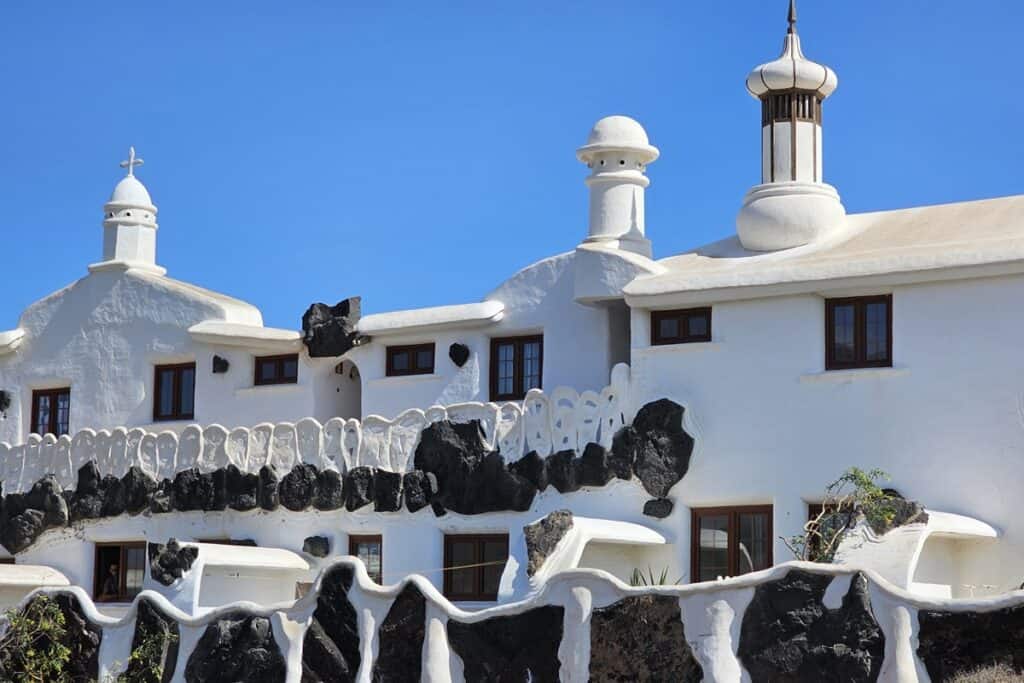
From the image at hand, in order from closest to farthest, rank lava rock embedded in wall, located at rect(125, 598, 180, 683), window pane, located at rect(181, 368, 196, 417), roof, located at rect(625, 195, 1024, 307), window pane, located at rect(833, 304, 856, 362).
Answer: lava rock embedded in wall, located at rect(125, 598, 180, 683) → roof, located at rect(625, 195, 1024, 307) → window pane, located at rect(833, 304, 856, 362) → window pane, located at rect(181, 368, 196, 417)

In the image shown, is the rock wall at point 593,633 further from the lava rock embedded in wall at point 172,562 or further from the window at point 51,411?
the window at point 51,411

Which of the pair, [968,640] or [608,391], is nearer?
[968,640]

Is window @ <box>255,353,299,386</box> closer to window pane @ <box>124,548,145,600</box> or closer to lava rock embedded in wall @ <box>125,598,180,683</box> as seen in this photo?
window pane @ <box>124,548,145,600</box>

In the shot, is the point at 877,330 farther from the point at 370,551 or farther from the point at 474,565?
the point at 370,551

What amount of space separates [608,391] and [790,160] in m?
5.02

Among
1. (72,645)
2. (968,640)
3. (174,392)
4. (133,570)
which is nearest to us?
(968,640)

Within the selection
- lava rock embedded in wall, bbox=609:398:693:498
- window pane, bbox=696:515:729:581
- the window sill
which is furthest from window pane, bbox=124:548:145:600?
the window sill

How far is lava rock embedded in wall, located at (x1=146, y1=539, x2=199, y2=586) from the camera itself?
2780cm

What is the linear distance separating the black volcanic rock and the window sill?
876cm

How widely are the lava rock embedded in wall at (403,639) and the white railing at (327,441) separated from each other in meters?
5.86

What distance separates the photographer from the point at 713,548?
2681cm

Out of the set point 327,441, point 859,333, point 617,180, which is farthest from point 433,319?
point 859,333

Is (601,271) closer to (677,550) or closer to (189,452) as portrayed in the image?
(677,550)

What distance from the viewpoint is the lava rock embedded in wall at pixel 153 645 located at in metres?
24.3
